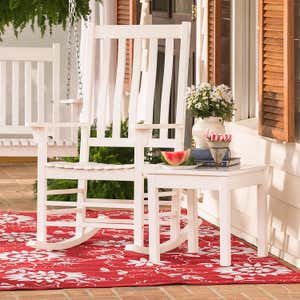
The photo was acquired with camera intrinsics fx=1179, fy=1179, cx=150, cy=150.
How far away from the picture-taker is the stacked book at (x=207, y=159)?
5.51 m

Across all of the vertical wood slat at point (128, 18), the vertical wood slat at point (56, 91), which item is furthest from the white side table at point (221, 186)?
the vertical wood slat at point (128, 18)

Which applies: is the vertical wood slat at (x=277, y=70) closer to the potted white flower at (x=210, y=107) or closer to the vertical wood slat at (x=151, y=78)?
the potted white flower at (x=210, y=107)

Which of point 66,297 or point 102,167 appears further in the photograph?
point 102,167

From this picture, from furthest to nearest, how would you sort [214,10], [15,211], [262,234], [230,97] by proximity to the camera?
[15,211]
[214,10]
[230,97]
[262,234]

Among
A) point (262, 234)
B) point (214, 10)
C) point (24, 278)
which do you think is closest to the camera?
point (24, 278)

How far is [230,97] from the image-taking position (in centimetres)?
599

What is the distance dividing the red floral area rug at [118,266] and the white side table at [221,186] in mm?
90

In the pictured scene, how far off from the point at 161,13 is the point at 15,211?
2.20 meters

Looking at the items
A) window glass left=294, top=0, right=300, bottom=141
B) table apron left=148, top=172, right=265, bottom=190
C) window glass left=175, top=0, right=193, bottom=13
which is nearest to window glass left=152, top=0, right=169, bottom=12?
window glass left=175, top=0, right=193, bottom=13

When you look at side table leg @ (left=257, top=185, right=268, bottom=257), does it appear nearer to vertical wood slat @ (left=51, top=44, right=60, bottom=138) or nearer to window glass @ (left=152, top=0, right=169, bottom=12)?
vertical wood slat @ (left=51, top=44, right=60, bottom=138)

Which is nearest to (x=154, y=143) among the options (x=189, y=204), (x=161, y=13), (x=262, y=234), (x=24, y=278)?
(x=189, y=204)

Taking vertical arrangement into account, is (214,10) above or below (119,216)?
above

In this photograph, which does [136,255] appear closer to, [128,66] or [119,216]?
[119,216]

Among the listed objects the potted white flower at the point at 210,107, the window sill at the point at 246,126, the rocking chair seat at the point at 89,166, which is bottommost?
the rocking chair seat at the point at 89,166
